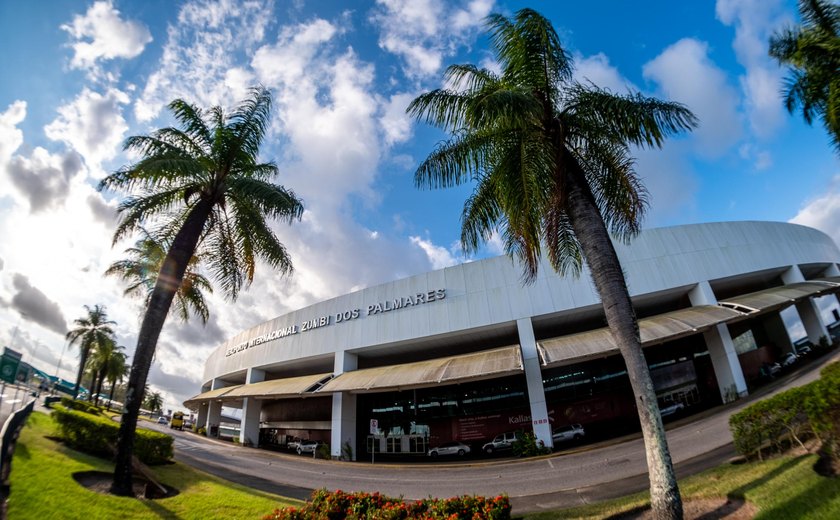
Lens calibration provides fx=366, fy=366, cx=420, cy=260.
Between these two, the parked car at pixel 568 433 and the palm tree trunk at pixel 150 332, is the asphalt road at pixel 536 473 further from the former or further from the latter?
the palm tree trunk at pixel 150 332

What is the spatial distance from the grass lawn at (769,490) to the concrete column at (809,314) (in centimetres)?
3010

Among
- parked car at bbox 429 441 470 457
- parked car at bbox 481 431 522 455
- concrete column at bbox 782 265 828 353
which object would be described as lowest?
parked car at bbox 429 441 470 457

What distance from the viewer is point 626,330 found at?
7.14m

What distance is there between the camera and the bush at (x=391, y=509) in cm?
707

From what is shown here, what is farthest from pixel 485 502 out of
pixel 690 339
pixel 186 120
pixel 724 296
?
pixel 724 296

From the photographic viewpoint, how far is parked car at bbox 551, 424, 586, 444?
24.0m

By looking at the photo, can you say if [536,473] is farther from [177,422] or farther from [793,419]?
[177,422]

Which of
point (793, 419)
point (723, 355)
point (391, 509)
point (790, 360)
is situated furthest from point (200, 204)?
point (790, 360)

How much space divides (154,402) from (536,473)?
112m

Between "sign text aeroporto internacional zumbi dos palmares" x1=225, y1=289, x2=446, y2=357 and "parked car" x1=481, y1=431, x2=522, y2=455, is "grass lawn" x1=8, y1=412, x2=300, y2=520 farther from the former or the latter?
"parked car" x1=481, y1=431, x2=522, y2=455

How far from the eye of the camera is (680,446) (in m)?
14.3

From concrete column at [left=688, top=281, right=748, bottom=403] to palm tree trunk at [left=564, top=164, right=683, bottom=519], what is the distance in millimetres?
21452

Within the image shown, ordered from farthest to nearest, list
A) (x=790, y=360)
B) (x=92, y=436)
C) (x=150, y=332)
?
(x=790, y=360), (x=92, y=436), (x=150, y=332)

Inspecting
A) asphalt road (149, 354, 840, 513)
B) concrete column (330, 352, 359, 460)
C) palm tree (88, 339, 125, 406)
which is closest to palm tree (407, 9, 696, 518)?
asphalt road (149, 354, 840, 513)
